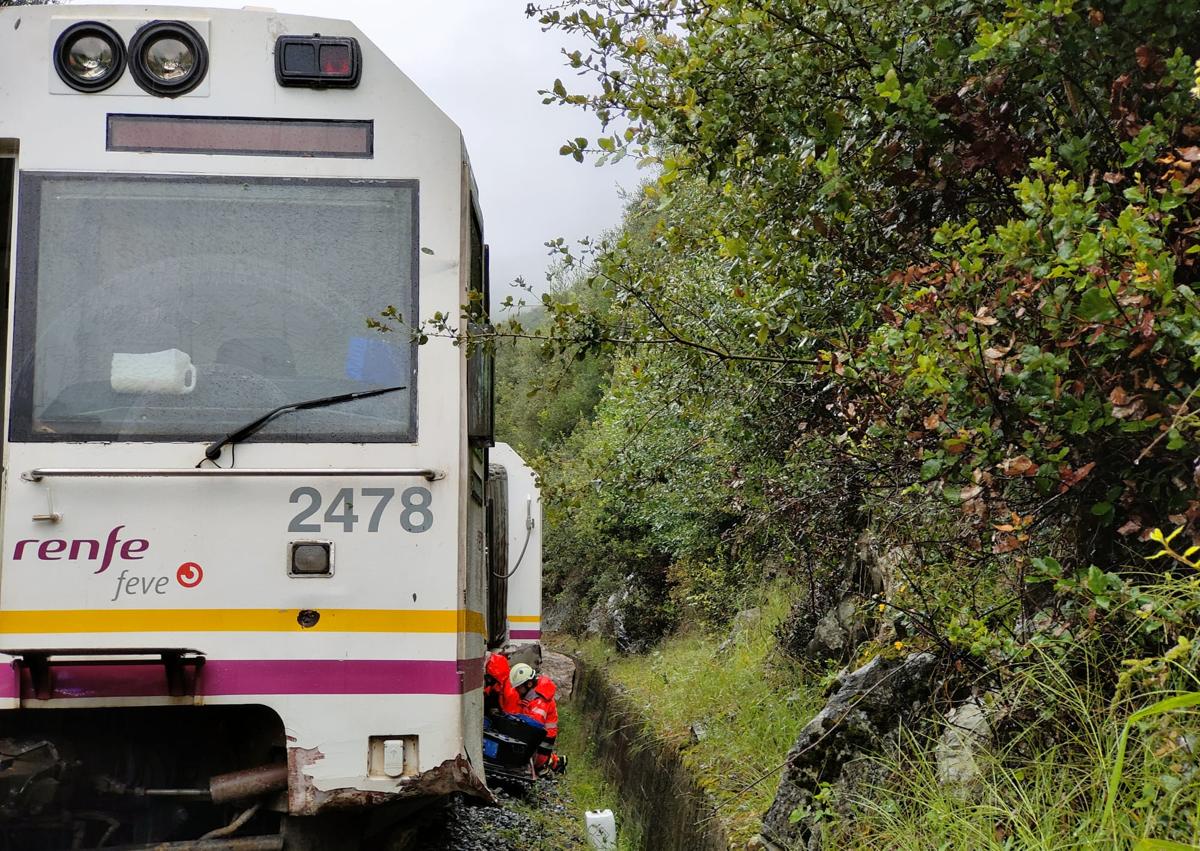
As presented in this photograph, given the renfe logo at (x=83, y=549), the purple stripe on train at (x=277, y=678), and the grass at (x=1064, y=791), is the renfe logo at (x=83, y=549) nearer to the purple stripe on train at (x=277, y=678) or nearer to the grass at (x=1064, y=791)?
the purple stripe on train at (x=277, y=678)

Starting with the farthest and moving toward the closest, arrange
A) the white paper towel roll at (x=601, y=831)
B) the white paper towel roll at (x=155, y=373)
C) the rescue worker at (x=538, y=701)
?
1. the rescue worker at (x=538, y=701)
2. the white paper towel roll at (x=601, y=831)
3. the white paper towel roll at (x=155, y=373)

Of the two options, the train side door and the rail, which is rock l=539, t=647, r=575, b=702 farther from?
the rail

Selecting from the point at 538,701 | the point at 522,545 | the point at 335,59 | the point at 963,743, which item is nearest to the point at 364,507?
the point at 335,59

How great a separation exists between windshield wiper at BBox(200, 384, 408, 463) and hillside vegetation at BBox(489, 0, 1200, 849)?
0.65 metres

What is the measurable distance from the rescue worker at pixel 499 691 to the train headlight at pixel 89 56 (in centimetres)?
628

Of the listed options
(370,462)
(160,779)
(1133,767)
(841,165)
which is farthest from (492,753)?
(1133,767)

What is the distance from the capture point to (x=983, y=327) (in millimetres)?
3342

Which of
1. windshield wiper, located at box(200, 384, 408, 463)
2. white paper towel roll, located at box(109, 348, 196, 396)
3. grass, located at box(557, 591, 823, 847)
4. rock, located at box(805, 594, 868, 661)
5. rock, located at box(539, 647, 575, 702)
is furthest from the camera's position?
rock, located at box(539, 647, 575, 702)

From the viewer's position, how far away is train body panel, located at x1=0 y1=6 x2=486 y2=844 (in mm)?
4172

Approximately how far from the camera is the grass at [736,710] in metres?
5.86

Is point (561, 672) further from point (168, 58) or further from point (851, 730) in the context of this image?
point (168, 58)

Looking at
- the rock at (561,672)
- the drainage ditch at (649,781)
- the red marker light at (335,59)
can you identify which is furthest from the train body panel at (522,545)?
the red marker light at (335,59)

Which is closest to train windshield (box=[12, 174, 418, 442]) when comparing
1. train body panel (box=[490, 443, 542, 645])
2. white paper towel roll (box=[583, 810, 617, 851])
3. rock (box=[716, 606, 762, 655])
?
white paper towel roll (box=[583, 810, 617, 851])

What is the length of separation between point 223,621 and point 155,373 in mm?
933
